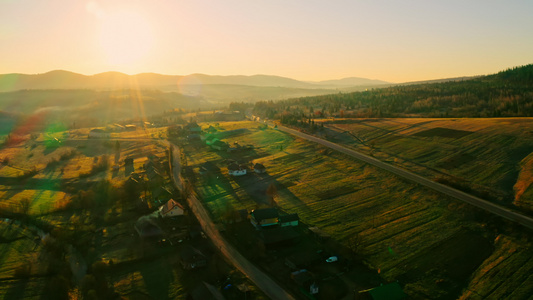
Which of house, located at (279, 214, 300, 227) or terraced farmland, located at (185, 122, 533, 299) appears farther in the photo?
house, located at (279, 214, 300, 227)

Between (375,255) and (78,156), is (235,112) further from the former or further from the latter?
(375,255)

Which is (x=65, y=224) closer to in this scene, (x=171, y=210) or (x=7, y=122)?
(x=171, y=210)

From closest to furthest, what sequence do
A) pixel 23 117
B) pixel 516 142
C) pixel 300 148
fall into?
pixel 516 142
pixel 300 148
pixel 23 117

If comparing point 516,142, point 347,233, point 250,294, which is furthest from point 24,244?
point 516,142

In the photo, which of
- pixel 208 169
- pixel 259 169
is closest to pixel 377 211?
pixel 259 169

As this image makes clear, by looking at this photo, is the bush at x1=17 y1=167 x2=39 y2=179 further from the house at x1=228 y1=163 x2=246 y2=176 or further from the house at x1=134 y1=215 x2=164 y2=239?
the house at x1=228 y1=163 x2=246 y2=176

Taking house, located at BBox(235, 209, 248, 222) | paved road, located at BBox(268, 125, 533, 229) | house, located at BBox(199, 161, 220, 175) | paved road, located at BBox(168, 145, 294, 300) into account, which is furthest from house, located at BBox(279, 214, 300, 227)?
house, located at BBox(199, 161, 220, 175)

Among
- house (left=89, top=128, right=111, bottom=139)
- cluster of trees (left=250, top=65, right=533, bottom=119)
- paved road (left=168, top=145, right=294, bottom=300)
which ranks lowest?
paved road (left=168, top=145, right=294, bottom=300)
